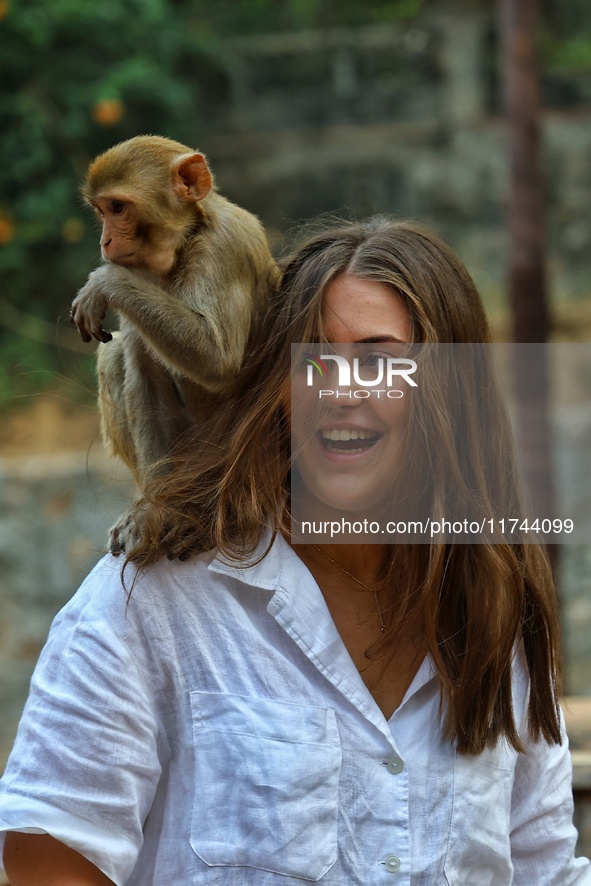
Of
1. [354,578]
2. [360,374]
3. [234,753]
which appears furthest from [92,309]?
[234,753]

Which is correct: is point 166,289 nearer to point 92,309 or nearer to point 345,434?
point 92,309

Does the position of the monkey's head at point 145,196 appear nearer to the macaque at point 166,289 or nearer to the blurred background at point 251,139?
the macaque at point 166,289

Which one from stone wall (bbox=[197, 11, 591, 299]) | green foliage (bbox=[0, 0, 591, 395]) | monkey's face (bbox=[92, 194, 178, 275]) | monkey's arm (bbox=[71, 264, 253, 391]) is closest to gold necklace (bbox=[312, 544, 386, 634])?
monkey's arm (bbox=[71, 264, 253, 391])

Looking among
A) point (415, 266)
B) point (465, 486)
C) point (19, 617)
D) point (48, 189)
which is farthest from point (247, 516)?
point (48, 189)

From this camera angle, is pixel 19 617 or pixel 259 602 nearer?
pixel 259 602

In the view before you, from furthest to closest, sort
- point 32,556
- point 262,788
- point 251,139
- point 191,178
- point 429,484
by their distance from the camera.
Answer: point 251,139, point 32,556, point 191,178, point 429,484, point 262,788

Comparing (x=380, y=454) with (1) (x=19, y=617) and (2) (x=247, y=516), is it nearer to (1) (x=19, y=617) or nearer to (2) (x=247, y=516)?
(2) (x=247, y=516)

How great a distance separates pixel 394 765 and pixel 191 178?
139cm

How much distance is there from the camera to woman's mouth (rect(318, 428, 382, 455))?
177 cm

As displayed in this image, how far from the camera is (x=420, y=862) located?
1.69 meters

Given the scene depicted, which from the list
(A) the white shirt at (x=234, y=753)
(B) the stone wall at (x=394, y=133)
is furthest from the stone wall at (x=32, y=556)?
(A) the white shirt at (x=234, y=753)

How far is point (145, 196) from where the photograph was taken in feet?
7.50

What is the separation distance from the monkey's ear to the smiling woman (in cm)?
50

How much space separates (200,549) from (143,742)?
327mm
